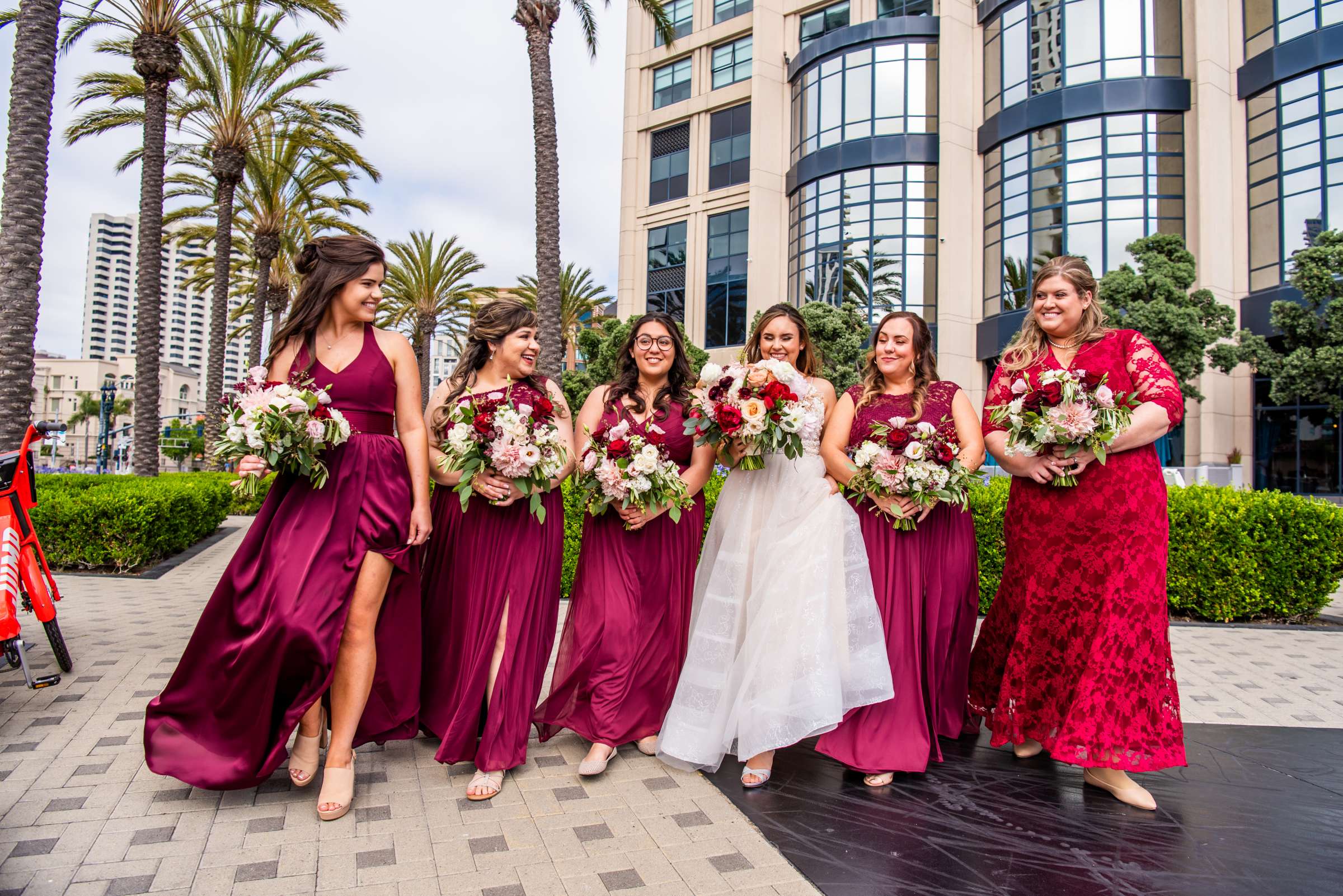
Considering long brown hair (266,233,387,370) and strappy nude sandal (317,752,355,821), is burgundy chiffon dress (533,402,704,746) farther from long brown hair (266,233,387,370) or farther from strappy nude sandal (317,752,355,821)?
long brown hair (266,233,387,370)

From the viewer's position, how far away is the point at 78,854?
2980mm

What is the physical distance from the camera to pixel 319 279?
3707 millimetres

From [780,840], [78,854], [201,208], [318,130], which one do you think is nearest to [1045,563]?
[780,840]

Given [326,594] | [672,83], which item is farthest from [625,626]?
[672,83]

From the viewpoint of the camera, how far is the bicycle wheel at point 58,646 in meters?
5.18

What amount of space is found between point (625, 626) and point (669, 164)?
3508 cm

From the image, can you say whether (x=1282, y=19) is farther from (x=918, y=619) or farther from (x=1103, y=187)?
(x=918, y=619)

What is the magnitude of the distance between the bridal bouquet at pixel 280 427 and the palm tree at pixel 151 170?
47.8 feet

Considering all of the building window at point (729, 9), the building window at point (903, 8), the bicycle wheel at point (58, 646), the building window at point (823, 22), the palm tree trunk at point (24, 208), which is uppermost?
the building window at point (729, 9)

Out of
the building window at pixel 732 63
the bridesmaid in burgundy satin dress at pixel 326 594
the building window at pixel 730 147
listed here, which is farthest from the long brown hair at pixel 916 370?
the building window at pixel 732 63

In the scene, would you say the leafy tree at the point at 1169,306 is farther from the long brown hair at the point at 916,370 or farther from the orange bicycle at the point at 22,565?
the orange bicycle at the point at 22,565

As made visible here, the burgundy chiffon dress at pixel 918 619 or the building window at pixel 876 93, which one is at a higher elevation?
the building window at pixel 876 93

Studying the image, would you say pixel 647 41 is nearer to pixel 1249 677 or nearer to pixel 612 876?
pixel 1249 677

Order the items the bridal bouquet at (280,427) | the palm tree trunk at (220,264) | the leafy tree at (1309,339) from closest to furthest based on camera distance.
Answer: the bridal bouquet at (280,427)
the leafy tree at (1309,339)
the palm tree trunk at (220,264)
